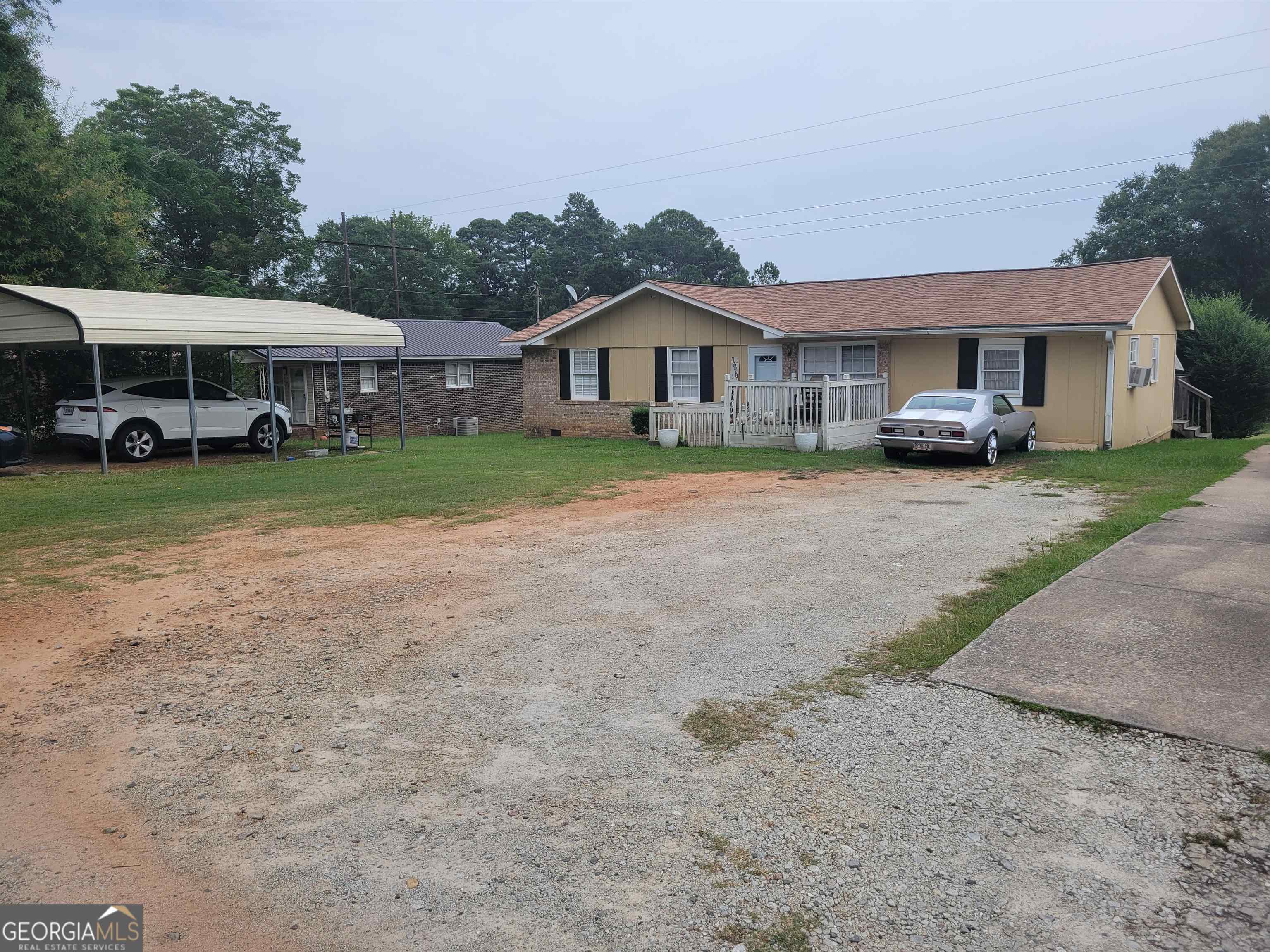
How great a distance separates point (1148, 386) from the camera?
2242 centimetres

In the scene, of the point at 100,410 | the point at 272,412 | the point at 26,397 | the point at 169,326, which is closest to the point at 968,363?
the point at 272,412

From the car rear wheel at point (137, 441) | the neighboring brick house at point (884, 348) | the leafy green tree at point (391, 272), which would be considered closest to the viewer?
the car rear wheel at point (137, 441)

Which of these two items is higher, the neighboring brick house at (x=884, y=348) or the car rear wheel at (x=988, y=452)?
the neighboring brick house at (x=884, y=348)

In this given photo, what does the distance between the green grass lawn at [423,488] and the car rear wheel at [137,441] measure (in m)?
0.46

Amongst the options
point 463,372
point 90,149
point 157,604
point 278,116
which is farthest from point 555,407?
point 278,116

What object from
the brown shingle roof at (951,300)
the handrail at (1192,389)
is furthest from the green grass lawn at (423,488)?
the handrail at (1192,389)

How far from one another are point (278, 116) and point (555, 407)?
42139 mm

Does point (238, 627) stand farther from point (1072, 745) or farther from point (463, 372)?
point (463, 372)

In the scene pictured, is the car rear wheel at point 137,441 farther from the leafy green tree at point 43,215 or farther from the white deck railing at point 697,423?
the white deck railing at point 697,423

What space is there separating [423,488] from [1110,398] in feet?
47.0

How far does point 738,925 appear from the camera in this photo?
3357 mm

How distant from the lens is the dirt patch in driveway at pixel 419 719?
360cm

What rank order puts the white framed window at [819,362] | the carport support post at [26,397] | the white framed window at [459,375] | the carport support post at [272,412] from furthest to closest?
the white framed window at [459,375]
the white framed window at [819,362]
the carport support post at [26,397]
the carport support post at [272,412]

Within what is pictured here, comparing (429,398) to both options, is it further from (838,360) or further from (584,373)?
A: (838,360)
